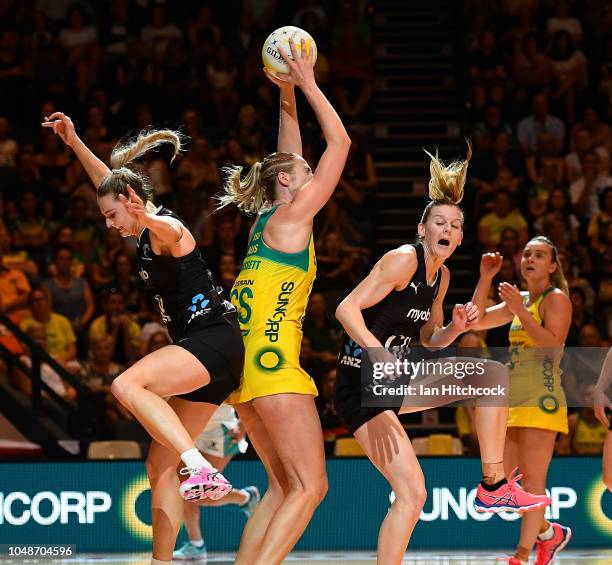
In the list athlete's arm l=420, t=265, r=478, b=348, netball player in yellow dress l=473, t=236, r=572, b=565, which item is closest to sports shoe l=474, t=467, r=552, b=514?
athlete's arm l=420, t=265, r=478, b=348

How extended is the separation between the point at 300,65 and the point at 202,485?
6.82 ft

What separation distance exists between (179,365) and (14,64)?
347 inches

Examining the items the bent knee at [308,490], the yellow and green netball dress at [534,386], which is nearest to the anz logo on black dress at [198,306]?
the bent knee at [308,490]

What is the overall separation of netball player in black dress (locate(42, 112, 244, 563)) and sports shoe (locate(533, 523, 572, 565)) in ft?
9.08

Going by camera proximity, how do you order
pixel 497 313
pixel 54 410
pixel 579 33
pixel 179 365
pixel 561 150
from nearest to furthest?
pixel 179 365 < pixel 497 313 < pixel 54 410 < pixel 561 150 < pixel 579 33

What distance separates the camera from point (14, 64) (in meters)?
13.4

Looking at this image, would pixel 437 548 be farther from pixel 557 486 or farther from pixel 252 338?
pixel 252 338

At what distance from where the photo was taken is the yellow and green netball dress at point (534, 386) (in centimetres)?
741

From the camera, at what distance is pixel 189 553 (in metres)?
8.27

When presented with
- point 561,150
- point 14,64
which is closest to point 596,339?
point 561,150

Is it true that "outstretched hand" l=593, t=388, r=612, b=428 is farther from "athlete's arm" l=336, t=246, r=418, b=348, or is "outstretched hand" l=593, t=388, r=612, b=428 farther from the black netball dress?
the black netball dress

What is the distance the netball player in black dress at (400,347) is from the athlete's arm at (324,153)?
455 mm

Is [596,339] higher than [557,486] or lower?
higher

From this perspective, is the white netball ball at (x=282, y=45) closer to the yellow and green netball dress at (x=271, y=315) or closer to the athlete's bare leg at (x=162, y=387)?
the yellow and green netball dress at (x=271, y=315)
